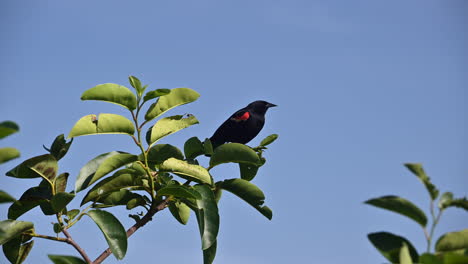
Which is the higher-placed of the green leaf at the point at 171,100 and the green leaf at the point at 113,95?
the green leaf at the point at 171,100

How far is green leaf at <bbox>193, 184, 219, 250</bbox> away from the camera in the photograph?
3.39 metres

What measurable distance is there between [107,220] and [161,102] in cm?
81

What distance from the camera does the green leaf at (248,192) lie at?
12.5ft

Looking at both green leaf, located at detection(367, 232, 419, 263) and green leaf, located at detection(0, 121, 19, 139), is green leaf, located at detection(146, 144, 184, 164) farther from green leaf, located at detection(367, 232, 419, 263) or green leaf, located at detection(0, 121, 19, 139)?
green leaf, located at detection(367, 232, 419, 263)

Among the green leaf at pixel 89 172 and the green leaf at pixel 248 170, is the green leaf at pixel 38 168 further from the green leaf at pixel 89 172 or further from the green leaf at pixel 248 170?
the green leaf at pixel 248 170

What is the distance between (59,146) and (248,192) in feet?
4.04

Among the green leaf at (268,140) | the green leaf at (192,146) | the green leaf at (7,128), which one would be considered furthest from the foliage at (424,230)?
the green leaf at (268,140)

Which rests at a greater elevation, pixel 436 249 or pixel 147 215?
pixel 436 249

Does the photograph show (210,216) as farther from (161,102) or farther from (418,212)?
(418,212)

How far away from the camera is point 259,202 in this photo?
3852 millimetres

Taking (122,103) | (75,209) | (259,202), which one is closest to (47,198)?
(75,209)

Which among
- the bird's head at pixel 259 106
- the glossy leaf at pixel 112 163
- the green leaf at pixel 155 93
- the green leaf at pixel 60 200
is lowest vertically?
the green leaf at pixel 60 200

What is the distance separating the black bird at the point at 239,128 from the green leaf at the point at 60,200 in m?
4.29

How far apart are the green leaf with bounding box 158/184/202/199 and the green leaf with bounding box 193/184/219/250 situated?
0.12 m
